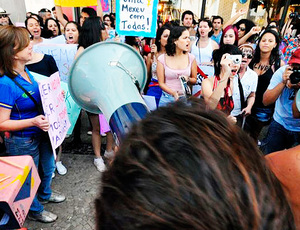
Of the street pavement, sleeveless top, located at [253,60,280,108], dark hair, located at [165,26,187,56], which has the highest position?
dark hair, located at [165,26,187,56]

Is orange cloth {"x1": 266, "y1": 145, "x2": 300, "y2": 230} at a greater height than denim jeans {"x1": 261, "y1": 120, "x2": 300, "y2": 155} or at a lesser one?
greater

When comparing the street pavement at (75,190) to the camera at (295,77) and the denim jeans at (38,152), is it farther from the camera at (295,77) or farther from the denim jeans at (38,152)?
Answer: the camera at (295,77)

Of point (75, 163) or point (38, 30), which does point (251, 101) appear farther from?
point (38, 30)

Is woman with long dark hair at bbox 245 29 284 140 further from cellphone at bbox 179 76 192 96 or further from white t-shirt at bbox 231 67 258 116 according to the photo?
cellphone at bbox 179 76 192 96

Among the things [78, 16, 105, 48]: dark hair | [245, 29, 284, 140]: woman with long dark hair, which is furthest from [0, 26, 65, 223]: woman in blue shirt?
[245, 29, 284, 140]: woman with long dark hair

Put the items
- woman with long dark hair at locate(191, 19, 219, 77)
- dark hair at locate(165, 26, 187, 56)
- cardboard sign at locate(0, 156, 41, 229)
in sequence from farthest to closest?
woman with long dark hair at locate(191, 19, 219, 77) < dark hair at locate(165, 26, 187, 56) < cardboard sign at locate(0, 156, 41, 229)

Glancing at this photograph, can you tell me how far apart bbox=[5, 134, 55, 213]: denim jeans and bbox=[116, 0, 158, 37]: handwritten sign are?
147 cm

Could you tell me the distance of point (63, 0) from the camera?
350cm

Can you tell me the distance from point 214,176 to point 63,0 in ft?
12.8

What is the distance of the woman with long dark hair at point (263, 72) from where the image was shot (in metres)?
2.72

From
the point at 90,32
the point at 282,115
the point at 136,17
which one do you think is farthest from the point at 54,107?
the point at 282,115

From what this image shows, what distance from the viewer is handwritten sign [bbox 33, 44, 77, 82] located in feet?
10.4

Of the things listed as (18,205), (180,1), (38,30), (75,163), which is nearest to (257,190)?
(18,205)

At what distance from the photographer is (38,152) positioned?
1897 mm
